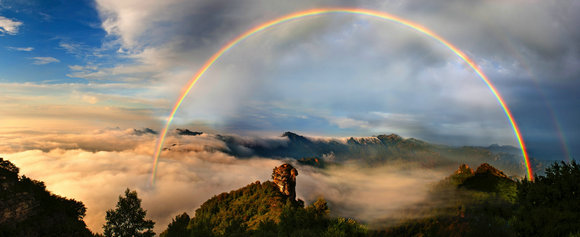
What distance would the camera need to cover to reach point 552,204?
3055 cm

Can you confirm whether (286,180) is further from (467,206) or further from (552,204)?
(552,204)

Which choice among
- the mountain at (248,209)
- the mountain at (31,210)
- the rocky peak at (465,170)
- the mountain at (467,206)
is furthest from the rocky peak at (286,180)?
the rocky peak at (465,170)

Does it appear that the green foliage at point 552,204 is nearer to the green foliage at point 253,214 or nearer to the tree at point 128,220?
the green foliage at point 253,214

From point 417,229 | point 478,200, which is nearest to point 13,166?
point 417,229

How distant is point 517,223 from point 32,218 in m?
67.0

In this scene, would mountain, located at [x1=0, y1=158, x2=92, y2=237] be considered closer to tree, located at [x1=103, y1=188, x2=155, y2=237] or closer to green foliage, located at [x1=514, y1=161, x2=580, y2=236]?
tree, located at [x1=103, y1=188, x2=155, y2=237]

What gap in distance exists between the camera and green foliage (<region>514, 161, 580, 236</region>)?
24.2m

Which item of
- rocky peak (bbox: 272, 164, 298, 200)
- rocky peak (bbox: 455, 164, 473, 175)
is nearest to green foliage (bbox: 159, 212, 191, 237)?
rocky peak (bbox: 272, 164, 298, 200)

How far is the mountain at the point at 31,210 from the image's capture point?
1682 inches

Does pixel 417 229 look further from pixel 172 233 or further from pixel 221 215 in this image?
pixel 172 233

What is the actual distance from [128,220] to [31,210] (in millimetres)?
21057

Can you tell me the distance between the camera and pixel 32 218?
152ft

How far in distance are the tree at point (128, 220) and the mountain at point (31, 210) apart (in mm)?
9800

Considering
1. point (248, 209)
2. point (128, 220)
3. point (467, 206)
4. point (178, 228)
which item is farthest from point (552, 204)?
point (178, 228)
